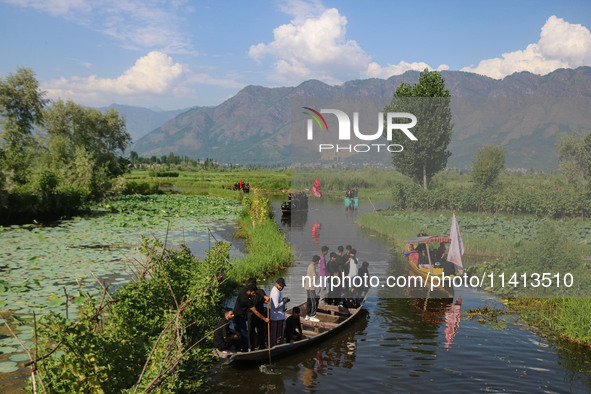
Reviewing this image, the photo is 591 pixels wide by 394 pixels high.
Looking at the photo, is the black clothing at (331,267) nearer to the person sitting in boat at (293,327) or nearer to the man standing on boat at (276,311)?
the person sitting in boat at (293,327)

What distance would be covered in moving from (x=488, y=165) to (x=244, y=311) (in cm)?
1424

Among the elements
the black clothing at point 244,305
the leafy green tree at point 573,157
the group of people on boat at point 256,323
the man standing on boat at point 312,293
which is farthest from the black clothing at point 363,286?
the leafy green tree at point 573,157

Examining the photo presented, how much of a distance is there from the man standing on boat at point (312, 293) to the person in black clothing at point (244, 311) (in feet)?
9.09

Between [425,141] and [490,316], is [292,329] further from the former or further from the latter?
[425,141]

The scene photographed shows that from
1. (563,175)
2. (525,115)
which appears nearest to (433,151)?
(525,115)

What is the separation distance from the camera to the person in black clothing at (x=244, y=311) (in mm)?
10844

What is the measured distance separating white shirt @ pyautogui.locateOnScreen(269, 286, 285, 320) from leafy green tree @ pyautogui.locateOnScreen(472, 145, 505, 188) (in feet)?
41.6

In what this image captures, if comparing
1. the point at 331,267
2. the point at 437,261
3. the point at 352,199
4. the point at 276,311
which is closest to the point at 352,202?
the point at 352,199

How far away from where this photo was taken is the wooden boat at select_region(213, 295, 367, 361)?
10.5 meters

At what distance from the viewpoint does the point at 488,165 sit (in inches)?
773

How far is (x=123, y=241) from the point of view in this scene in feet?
83.7

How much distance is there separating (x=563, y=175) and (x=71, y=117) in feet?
150

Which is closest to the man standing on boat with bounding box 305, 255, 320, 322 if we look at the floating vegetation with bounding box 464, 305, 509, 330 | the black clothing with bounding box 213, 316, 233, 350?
the black clothing with bounding box 213, 316, 233, 350

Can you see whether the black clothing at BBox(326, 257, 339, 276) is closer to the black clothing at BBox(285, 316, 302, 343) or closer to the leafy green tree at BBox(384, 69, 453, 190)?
the black clothing at BBox(285, 316, 302, 343)
